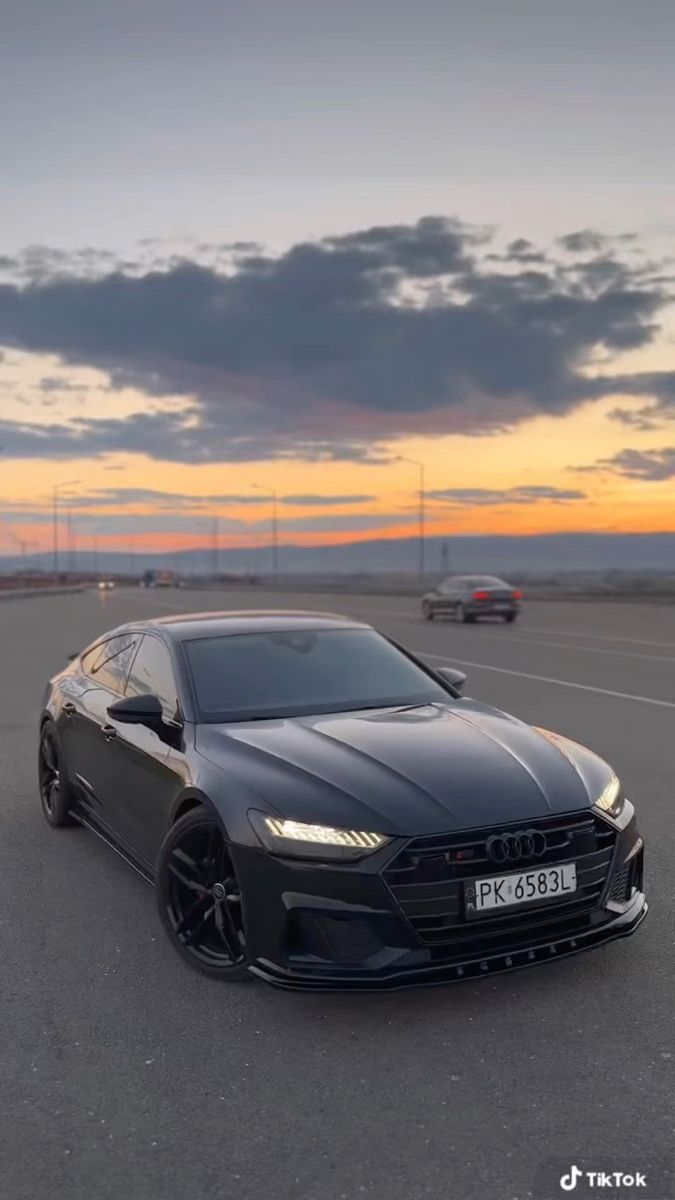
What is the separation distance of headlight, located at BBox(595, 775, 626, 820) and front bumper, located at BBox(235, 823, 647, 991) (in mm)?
480

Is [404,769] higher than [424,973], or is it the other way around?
[404,769]

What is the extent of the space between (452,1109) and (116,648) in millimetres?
3894

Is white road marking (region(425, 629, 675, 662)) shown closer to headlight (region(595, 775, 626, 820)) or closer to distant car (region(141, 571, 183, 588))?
headlight (region(595, 775, 626, 820))

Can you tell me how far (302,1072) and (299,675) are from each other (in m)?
2.34

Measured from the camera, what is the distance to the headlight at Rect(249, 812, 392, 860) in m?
3.67

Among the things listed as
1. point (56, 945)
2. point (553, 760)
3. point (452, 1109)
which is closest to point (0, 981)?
point (56, 945)

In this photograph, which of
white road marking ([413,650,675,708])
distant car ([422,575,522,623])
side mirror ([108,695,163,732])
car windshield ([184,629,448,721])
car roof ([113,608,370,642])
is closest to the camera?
side mirror ([108,695,163,732])

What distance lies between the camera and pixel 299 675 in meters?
5.43

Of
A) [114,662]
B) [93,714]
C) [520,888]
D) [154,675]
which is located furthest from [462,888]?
[114,662]

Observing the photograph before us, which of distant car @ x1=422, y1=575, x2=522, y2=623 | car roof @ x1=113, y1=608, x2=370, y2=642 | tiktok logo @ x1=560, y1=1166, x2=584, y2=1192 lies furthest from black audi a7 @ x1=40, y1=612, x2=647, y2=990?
distant car @ x1=422, y1=575, x2=522, y2=623

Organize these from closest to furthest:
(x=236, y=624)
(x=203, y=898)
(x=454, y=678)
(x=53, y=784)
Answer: (x=203, y=898), (x=236, y=624), (x=454, y=678), (x=53, y=784)

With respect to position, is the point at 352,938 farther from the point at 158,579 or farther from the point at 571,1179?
the point at 158,579

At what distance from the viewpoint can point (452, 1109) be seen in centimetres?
315

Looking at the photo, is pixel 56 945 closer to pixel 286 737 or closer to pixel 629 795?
pixel 286 737
